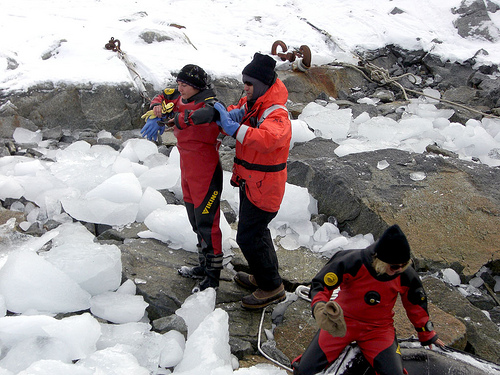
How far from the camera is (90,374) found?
2.34 metres

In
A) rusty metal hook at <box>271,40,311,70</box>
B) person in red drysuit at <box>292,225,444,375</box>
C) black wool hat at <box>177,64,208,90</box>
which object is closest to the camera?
person in red drysuit at <box>292,225,444,375</box>

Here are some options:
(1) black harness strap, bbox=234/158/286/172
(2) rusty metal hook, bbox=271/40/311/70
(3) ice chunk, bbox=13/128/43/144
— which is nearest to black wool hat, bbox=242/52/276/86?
(1) black harness strap, bbox=234/158/286/172

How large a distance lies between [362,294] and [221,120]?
141 cm

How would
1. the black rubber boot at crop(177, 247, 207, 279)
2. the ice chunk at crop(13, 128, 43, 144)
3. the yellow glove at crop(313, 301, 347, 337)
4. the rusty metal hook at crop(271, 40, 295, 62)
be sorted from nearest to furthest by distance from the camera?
the yellow glove at crop(313, 301, 347, 337)
the black rubber boot at crop(177, 247, 207, 279)
the ice chunk at crop(13, 128, 43, 144)
the rusty metal hook at crop(271, 40, 295, 62)

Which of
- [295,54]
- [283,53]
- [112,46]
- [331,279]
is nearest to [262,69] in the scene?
[331,279]

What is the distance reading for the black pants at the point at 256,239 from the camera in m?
3.15

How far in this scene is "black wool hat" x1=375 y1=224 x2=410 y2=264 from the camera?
232 cm

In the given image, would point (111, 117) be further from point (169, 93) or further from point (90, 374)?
point (90, 374)

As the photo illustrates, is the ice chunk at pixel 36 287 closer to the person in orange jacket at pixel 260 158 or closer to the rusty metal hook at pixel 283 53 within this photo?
the person in orange jacket at pixel 260 158

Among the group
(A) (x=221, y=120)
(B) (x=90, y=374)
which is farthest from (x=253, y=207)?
(B) (x=90, y=374)

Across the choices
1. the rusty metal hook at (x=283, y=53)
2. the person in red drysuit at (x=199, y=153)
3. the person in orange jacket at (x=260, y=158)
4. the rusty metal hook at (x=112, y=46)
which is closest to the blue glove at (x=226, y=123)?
the person in orange jacket at (x=260, y=158)

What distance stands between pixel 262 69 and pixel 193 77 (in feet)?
1.74

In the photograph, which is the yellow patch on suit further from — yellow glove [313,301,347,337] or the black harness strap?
the black harness strap

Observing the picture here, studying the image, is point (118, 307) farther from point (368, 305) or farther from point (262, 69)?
point (262, 69)
